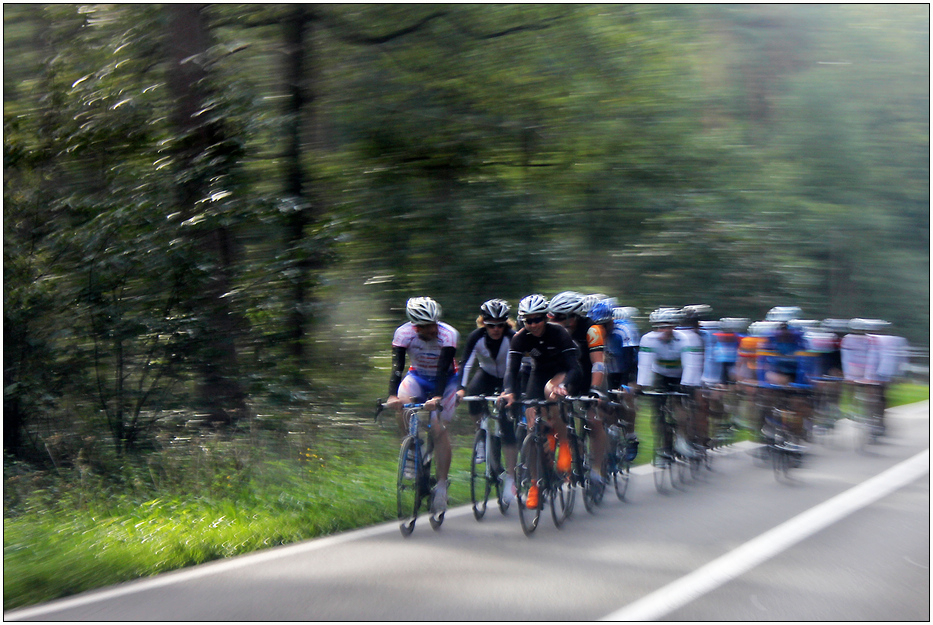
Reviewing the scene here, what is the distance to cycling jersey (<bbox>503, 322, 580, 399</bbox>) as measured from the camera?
7.23 m

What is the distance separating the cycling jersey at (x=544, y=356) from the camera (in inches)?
285

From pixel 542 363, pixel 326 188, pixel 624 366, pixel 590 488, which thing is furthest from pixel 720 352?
pixel 326 188

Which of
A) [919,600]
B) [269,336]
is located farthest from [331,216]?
[919,600]

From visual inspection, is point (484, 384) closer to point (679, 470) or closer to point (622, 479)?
point (622, 479)

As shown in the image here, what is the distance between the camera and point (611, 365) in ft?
31.1

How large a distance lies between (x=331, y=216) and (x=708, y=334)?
5.27 metres

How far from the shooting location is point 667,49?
15102 mm

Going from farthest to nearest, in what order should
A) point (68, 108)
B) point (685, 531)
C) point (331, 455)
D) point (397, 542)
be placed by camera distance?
point (68, 108) < point (331, 455) < point (685, 531) < point (397, 542)

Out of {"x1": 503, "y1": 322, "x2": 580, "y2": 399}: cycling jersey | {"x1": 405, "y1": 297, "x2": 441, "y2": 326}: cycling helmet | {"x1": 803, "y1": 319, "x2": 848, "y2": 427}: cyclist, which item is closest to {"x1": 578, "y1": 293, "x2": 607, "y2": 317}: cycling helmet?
{"x1": 503, "y1": 322, "x2": 580, "y2": 399}: cycling jersey

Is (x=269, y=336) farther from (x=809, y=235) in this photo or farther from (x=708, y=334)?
(x=809, y=235)

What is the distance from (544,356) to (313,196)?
18.7 ft

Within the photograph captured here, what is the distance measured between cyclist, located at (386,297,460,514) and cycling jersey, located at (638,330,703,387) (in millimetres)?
3212

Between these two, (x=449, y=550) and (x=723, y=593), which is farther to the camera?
(x=449, y=550)

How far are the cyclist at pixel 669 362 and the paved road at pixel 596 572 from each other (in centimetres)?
144
